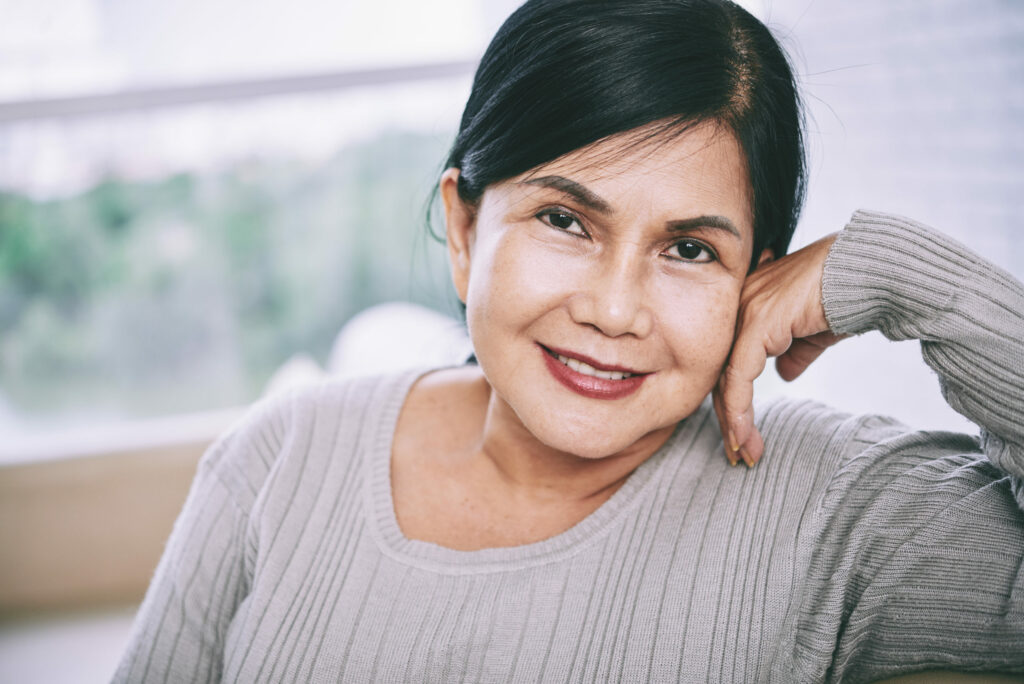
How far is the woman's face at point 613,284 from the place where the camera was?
42.1 inches

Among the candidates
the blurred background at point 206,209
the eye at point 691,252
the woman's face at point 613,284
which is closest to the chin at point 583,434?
the woman's face at point 613,284

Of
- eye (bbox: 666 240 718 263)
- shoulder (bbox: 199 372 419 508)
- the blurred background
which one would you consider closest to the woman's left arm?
eye (bbox: 666 240 718 263)

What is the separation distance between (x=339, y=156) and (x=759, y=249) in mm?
2063

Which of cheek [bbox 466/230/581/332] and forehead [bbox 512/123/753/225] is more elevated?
forehead [bbox 512/123/753/225]

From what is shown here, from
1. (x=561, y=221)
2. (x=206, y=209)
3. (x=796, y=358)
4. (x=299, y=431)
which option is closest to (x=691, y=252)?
(x=561, y=221)

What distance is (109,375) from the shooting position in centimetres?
296

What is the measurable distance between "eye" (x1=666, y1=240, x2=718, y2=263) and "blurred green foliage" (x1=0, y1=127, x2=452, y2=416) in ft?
5.46

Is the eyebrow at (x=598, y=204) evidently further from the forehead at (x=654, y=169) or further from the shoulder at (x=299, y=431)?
the shoulder at (x=299, y=431)

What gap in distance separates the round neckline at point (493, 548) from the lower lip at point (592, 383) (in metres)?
0.20

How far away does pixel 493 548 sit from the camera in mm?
1254

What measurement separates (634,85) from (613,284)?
25 cm

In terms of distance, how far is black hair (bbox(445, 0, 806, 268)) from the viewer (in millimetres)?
1059

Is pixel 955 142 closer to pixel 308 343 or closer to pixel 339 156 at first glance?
pixel 339 156

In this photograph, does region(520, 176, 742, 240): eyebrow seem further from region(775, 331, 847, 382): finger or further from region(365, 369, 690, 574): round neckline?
region(365, 369, 690, 574): round neckline
